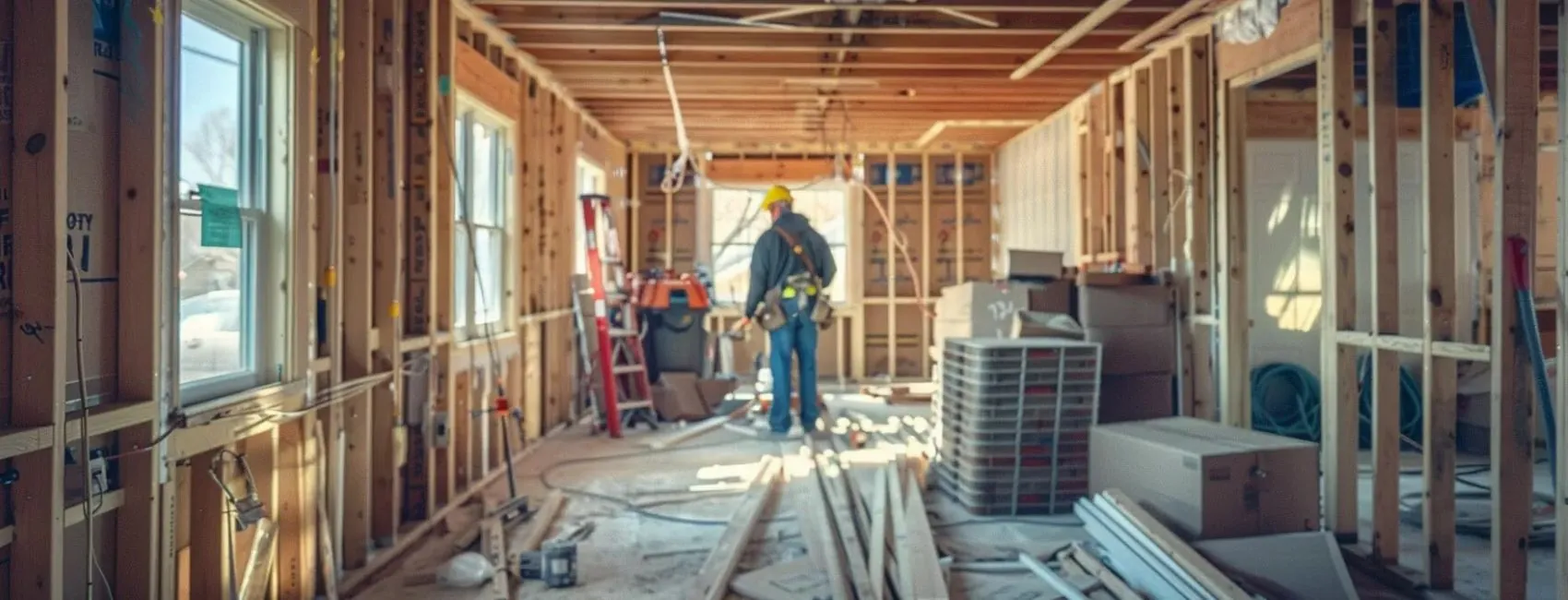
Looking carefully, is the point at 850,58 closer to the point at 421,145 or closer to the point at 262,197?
the point at 421,145

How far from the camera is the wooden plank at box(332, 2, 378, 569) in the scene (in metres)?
3.91

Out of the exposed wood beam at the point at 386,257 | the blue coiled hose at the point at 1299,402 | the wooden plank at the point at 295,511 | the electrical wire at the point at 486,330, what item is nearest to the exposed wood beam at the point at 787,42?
the electrical wire at the point at 486,330

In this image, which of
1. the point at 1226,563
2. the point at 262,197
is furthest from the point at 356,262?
the point at 1226,563

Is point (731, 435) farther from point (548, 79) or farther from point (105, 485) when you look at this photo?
point (105, 485)

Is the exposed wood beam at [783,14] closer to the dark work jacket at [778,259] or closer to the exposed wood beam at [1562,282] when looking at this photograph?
the dark work jacket at [778,259]

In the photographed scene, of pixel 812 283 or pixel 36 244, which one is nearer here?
pixel 36 244

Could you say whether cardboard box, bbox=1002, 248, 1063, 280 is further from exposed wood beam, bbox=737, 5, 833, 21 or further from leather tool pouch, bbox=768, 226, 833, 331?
exposed wood beam, bbox=737, 5, 833, 21

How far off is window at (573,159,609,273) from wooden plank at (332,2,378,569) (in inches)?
160

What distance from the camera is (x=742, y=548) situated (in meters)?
4.22

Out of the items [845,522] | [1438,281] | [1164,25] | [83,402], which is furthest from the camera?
[1164,25]

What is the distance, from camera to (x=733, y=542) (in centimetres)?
424

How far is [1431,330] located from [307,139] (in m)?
3.96

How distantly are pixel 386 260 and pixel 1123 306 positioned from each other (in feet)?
12.6

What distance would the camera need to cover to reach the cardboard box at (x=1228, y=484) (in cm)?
380
